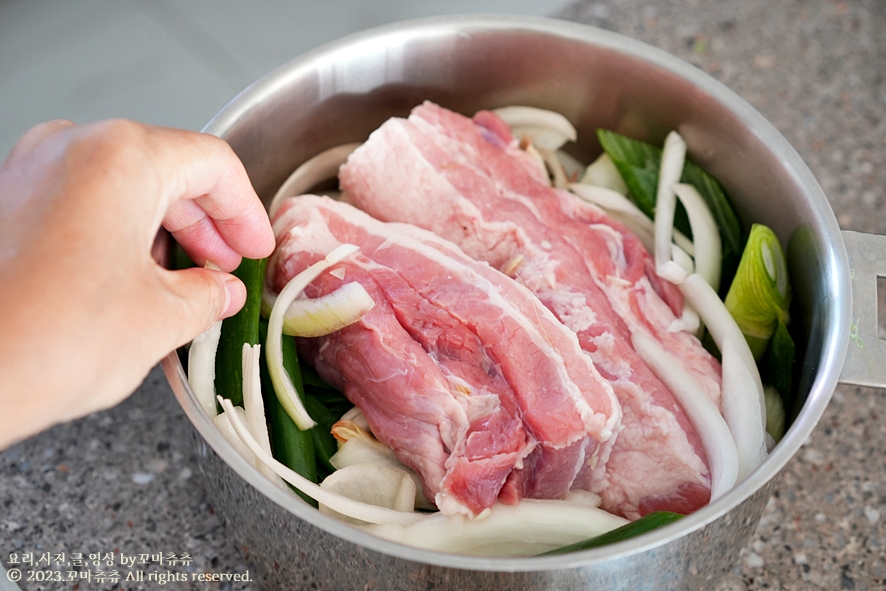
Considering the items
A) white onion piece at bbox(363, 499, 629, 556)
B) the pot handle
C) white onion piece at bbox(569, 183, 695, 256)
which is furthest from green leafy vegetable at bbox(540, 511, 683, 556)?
white onion piece at bbox(569, 183, 695, 256)

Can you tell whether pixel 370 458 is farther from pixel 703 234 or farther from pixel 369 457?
pixel 703 234

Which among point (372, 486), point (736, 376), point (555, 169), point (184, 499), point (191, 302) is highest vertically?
point (191, 302)

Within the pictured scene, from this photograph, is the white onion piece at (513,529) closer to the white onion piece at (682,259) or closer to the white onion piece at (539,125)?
the white onion piece at (682,259)

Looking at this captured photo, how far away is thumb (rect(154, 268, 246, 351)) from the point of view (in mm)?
938

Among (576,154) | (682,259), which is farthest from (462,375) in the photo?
(576,154)

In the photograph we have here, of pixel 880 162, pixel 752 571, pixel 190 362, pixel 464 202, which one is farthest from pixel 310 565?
pixel 880 162

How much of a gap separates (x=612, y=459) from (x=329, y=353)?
1.64 ft

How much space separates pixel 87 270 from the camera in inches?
31.9

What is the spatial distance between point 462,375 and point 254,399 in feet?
1.07

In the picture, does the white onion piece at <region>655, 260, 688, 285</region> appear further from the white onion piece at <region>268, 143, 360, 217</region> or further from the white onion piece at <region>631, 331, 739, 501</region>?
the white onion piece at <region>268, 143, 360, 217</region>

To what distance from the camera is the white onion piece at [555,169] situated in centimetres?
171

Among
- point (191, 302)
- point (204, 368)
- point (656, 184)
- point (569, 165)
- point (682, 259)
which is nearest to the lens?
point (191, 302)

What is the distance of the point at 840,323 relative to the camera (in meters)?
1.22

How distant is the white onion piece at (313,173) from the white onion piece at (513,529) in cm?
76
